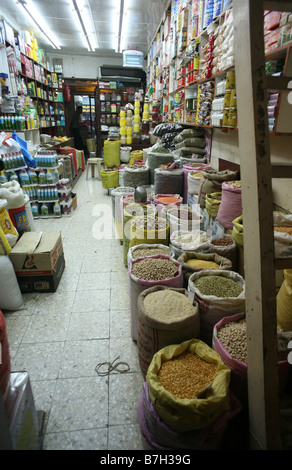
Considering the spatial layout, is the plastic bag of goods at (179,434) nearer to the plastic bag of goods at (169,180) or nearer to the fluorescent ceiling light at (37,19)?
the plastic bag of goods at (169,180)

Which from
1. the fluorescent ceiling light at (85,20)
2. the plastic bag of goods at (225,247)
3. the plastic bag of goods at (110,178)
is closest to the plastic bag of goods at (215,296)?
the plastic bag of goods at (225,247)

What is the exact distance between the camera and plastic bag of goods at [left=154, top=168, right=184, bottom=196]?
350 cm

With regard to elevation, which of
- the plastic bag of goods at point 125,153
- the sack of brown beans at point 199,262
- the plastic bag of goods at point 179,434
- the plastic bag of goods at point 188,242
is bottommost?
the plastic bag of goods at point 179,434

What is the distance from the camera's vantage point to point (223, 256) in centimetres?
197

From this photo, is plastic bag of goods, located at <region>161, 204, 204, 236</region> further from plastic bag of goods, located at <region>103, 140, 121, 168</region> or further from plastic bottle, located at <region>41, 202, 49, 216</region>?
plastic bag of goods, located at <region>103, 140, 121, 168</region>

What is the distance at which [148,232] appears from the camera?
7.31 ft

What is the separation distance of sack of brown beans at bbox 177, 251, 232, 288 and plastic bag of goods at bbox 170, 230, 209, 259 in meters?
0.07

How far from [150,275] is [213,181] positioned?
134cm

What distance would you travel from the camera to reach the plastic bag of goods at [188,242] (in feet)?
6.66

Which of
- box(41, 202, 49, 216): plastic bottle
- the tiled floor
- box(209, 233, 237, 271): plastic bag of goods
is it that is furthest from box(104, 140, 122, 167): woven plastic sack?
box(209, 233, 237, 271): plastic bag of goods

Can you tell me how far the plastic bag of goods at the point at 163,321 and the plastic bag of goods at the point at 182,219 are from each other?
1025mm

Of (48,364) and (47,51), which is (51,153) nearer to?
(48,364)

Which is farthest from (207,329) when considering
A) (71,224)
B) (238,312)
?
(71,224)
